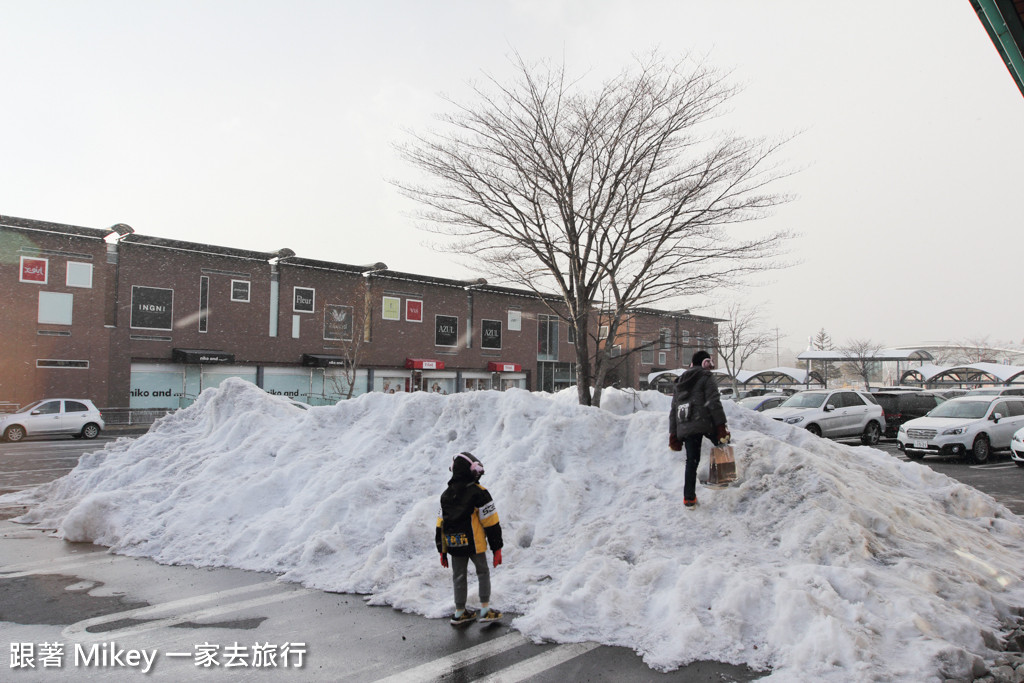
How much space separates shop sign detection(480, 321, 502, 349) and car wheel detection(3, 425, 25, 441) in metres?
27.0

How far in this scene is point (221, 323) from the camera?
32.8 metres

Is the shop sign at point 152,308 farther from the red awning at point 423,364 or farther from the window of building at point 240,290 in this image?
the red awning at point 423,364

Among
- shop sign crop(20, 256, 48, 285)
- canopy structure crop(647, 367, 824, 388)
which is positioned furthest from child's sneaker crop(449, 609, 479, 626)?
canopy structure crop(647, 367, 824, 388)

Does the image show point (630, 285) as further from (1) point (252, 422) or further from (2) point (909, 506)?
(1) point (252, 422)

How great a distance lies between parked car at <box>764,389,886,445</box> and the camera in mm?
18219

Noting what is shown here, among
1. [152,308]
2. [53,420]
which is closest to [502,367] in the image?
[152,308]

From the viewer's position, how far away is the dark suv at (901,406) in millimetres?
22094

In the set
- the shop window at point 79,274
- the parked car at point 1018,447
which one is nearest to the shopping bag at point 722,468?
the parked car at point 1018,447

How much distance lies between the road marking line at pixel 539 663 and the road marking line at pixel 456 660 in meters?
0.24

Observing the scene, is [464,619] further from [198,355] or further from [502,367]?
[502,367]

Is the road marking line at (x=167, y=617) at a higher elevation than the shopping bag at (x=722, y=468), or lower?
lower

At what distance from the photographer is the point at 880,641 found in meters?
4.34

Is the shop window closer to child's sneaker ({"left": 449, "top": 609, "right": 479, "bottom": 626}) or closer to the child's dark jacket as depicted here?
the child's dark jacket

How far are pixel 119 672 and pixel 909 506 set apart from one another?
752 centimetres
